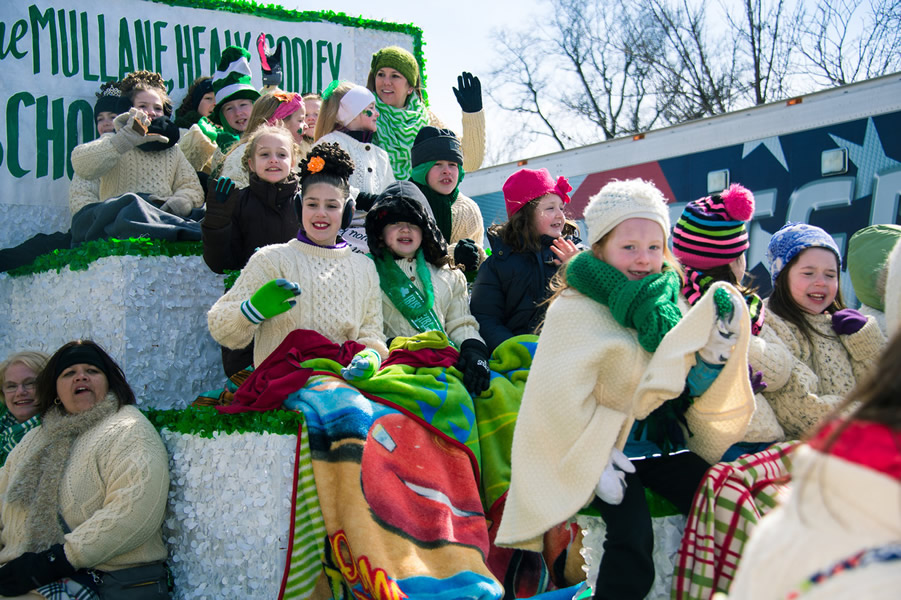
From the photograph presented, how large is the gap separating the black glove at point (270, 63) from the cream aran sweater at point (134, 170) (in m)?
1.28

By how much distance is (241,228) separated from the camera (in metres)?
4.61

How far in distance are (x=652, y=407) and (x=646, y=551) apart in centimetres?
46

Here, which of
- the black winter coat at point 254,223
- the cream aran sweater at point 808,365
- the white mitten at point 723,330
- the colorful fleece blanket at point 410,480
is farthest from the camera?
the black winter coat at point 254,223

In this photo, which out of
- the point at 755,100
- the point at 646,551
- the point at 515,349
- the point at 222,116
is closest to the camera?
the point at 646,551

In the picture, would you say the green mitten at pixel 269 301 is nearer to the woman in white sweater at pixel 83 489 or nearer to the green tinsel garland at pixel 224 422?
the green tinsel garland at pixel 224 422

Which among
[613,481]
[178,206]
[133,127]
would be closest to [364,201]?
[178,206]

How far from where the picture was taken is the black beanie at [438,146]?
202 inches

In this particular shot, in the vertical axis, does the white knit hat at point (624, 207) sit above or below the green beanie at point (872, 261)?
above

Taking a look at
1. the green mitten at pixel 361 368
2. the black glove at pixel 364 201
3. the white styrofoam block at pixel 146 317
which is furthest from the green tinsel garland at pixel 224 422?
the black glove at pixel 364 201

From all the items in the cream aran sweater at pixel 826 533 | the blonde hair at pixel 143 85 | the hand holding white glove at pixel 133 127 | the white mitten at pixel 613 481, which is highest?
the blonde hair at pixel 143 85

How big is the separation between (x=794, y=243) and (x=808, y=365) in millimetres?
523

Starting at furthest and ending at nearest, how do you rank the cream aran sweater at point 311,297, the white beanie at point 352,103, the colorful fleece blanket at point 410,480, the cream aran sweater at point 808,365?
the white beanie at point 352,103, the cream aran sweater at point 311,297, the cream aran sweater at point 808,365, the colorful fleece blanket at point 410,480

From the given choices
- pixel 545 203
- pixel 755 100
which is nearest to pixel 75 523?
pixel 545 203

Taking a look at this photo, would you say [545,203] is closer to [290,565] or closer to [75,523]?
[290,565]
